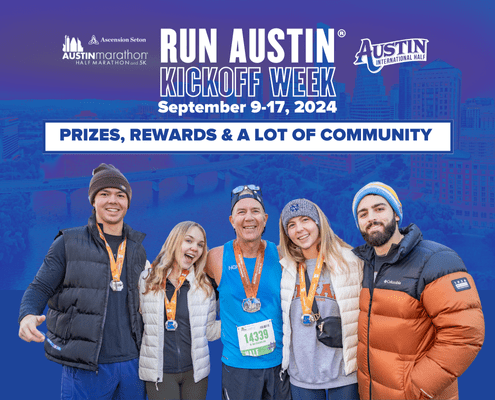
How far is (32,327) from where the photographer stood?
257cm

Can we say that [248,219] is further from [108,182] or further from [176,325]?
[108,182]

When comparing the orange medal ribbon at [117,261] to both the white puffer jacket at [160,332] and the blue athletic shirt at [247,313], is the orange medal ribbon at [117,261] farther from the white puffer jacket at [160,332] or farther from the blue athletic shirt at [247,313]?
the blue athletic shirt at [247,313]

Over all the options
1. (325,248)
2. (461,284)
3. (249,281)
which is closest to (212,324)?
(249,281)

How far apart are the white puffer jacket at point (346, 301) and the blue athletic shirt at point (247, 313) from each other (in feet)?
0.40

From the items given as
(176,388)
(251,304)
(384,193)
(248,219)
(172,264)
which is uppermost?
(384,193)

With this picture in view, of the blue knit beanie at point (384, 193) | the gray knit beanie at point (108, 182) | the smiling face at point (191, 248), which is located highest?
the gray knit beanie at point (108, 182)

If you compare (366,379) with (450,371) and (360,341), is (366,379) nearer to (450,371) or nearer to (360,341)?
(360,341)

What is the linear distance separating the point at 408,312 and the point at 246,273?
114 cm

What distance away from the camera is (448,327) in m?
2.22

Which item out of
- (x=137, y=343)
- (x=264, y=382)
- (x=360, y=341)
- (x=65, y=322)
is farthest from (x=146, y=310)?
(x=360, y=341)

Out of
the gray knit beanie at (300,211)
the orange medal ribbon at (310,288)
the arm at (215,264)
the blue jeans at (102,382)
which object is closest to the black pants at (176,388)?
the blue jeans at (102,382)

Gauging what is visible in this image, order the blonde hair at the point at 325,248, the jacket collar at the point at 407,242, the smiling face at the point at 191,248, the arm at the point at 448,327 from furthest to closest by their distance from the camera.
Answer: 1. the smiling face at the point at 191,248
2. the blonde hair at the point at 325,248
3. the jacket collar at the point at 407,242
4. the arm at the point at 448,327

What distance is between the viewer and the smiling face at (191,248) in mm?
3012

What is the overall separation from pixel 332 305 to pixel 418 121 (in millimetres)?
4649
